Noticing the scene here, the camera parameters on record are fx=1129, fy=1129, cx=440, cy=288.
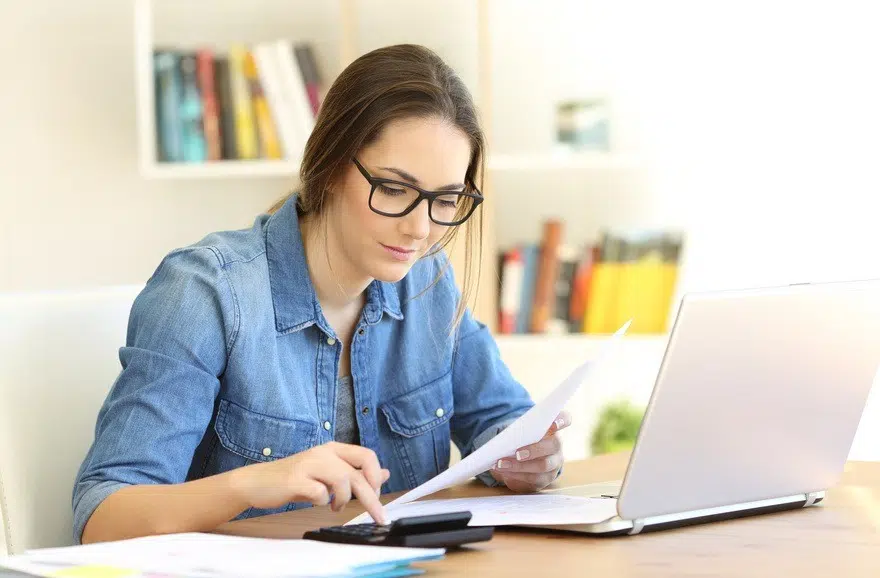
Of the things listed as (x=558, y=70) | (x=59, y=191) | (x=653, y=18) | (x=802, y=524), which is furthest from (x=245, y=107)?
(x=802, y=524)

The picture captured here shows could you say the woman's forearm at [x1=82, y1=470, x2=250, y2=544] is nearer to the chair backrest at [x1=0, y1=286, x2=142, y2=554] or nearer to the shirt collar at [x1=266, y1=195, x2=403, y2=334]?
the chair backrest at [x1=0, y1=286, x2=142, y2=554]

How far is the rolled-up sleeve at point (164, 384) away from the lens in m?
1.19

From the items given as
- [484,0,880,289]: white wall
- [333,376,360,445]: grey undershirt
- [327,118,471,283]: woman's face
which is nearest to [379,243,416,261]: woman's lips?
[327,118,471,283]: woman's face

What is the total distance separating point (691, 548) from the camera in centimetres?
102

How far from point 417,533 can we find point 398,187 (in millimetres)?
500

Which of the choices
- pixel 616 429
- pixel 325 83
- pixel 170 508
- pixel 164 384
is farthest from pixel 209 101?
pixel 170 508

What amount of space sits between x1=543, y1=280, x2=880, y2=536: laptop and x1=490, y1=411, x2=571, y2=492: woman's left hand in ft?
0.55

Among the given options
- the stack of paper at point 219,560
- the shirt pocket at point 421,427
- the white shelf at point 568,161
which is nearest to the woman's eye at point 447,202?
the shirt pocket at point 421,427

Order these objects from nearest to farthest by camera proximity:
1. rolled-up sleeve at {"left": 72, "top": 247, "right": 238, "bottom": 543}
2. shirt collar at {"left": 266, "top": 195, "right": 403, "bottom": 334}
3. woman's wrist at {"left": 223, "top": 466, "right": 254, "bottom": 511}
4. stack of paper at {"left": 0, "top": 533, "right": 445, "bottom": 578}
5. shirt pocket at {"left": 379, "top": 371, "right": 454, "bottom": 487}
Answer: stack of paper at {"left": 0, "top": 533, "right": 445, "bottom": 578} → woman's wrist at {"left": 223, "top": 466, "right": 254, "bottom": 511} → rolled-up sleeve at {"left": 72, "top": 247, "right": 238, "bottom": 543} → shirt collar at {"left": 266, "top": 195, "right": 403, "bottom": 334} → shirt pocket at {"left": 379, "top": 371, "right": 454, "bottom": 487}

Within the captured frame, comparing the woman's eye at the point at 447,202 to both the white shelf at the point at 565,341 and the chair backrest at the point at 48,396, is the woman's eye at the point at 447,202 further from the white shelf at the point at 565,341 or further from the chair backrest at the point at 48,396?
the white shelf at the point at 565,341

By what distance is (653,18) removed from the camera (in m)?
3.12

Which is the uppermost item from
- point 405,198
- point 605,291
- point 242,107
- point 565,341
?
point 242,107

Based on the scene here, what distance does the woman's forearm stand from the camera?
109 cm

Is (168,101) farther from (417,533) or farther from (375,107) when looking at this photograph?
(417,533)
